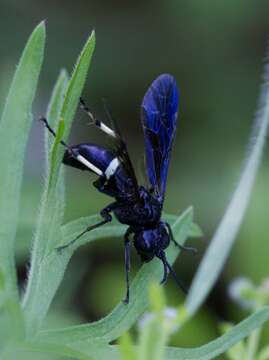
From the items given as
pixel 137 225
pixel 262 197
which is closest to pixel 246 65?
pixel 262 197

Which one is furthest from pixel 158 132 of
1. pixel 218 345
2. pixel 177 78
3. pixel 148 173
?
pixel 177 78

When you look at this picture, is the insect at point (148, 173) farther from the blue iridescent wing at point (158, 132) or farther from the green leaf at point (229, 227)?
the green leaf at point (229, 227)

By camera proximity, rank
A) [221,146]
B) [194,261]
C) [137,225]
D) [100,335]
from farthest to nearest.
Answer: [221,146], [194,261], [137,225], [100,335]

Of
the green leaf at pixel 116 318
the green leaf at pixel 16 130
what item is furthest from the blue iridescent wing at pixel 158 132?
the green leaf at pixel 16 130

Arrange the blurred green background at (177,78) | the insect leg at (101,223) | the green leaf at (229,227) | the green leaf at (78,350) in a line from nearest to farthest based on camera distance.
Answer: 1. the green leaf at (78,350)
2. the insect leg at (101,223)
3. the green leaf at (229,227)
4. the blurred green background at (177,78)

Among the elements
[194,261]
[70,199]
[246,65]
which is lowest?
[194,261]

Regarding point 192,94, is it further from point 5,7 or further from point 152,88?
point 152,88

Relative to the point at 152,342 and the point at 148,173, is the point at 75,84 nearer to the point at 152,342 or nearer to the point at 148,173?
the point at 152,342
